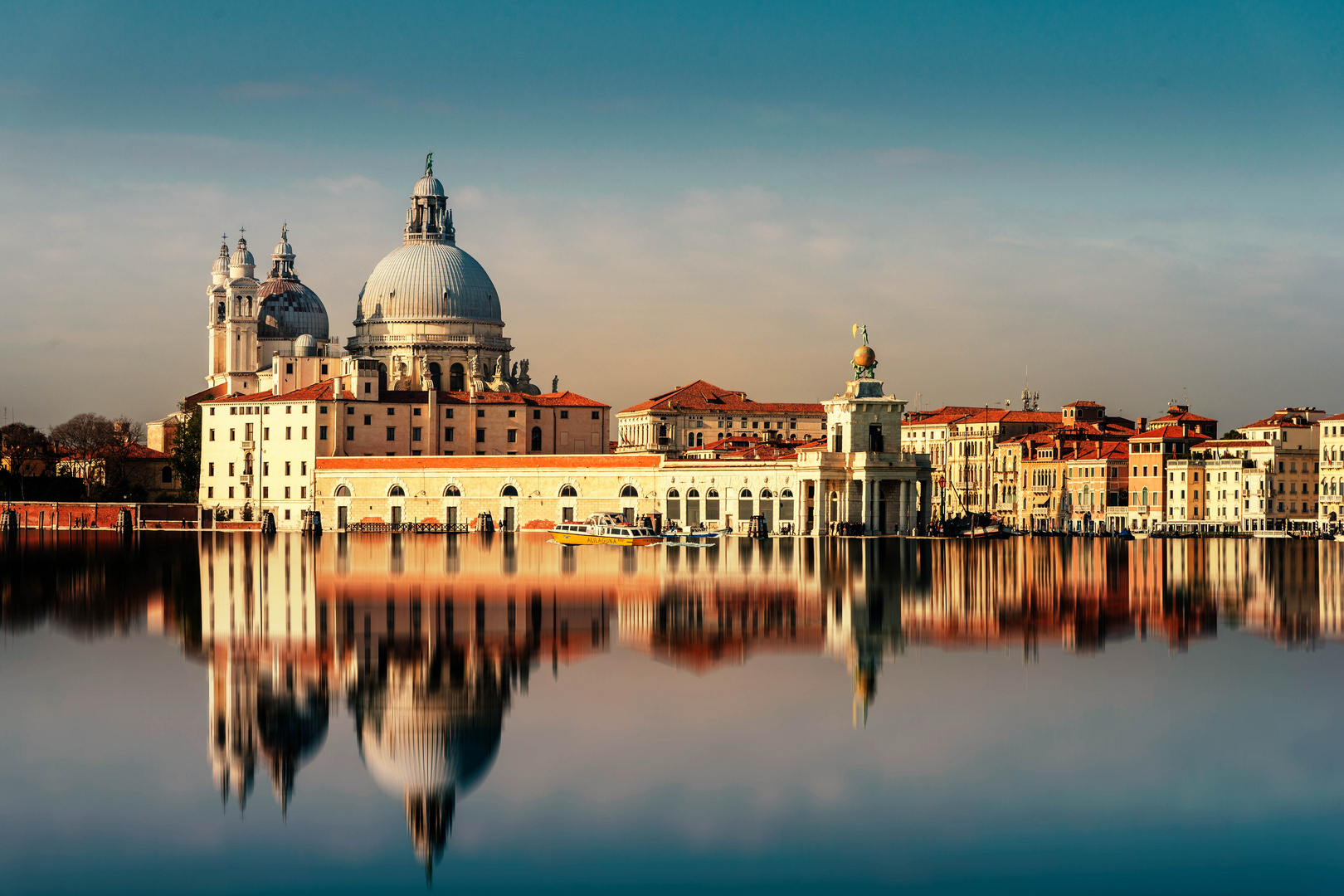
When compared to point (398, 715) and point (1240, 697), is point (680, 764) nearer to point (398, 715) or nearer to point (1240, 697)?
point (398, 715)

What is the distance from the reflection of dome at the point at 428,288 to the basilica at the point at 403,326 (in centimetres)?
5

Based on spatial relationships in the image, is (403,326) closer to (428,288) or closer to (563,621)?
(428,288)

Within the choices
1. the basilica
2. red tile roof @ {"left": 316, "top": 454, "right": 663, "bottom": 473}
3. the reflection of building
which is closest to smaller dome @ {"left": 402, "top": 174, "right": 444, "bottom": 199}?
the basilica

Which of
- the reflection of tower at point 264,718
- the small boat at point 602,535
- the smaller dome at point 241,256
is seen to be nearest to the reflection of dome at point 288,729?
the reflection of tower at point 264,718

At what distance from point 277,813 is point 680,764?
4382 mm

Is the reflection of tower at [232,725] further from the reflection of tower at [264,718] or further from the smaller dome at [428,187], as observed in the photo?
the smaller dome at [428,187]

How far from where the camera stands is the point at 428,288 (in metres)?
96.5

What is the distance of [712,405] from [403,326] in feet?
72.0

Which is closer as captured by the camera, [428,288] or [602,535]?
[602,535]

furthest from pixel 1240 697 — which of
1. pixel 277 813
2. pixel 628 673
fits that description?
pixel 277 813

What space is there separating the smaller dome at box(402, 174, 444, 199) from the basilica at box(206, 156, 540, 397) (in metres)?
0.05

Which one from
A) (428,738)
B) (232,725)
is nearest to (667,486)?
(232,725)

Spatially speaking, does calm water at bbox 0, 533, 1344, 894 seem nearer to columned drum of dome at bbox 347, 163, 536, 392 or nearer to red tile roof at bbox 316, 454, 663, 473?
red tile roof at bbox 316, 454, 663, 473

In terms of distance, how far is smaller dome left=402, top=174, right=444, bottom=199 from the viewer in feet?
328
